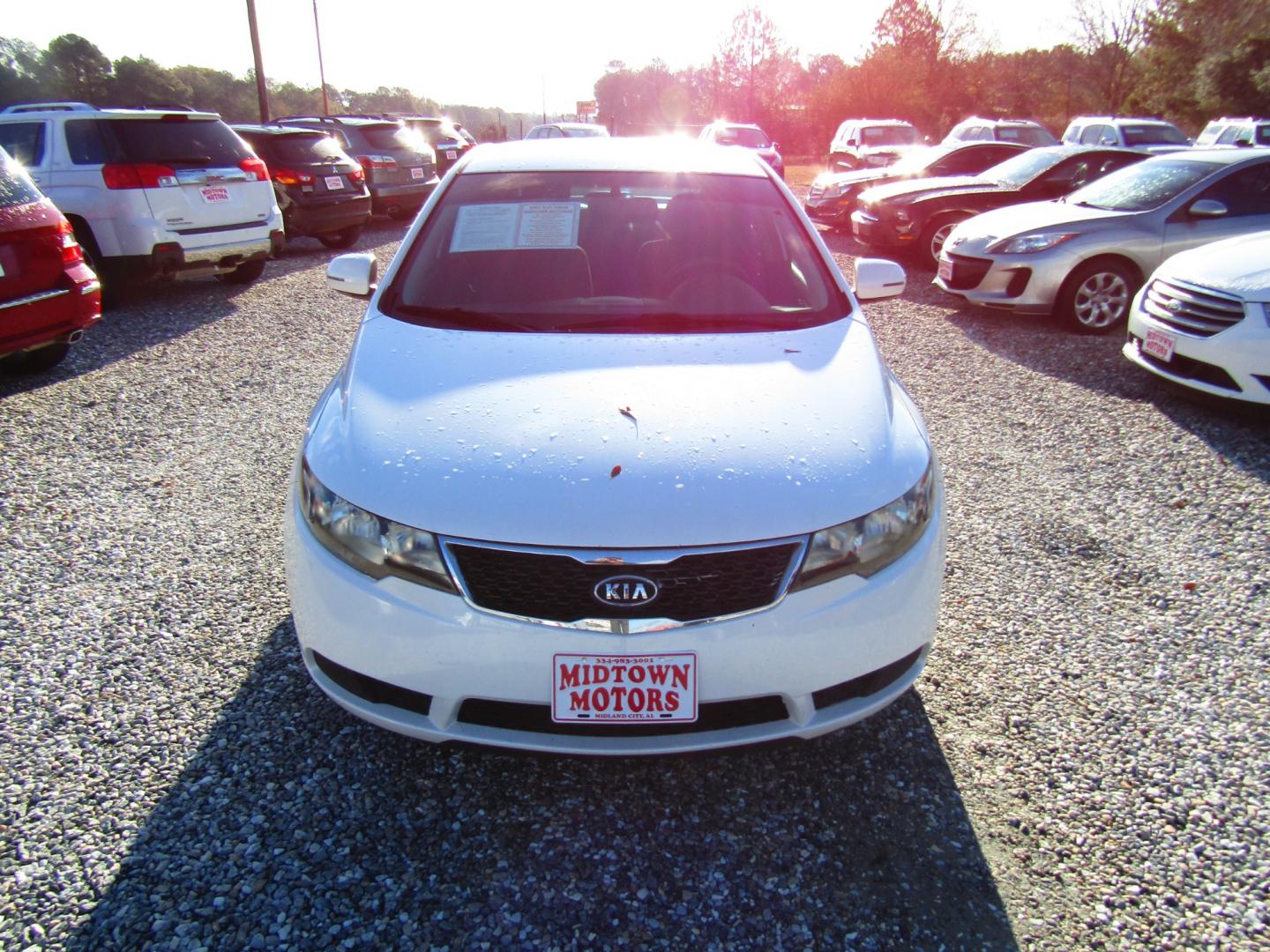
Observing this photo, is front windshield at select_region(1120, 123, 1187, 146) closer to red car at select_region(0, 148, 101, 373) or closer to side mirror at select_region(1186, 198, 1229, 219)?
side mirror at select_region(1186, 198, 1229, 219)

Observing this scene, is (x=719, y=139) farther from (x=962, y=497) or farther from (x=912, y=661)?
(x=912, y=661)

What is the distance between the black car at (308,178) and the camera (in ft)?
34.8

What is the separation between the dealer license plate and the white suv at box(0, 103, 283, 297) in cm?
785

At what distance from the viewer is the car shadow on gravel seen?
188cm

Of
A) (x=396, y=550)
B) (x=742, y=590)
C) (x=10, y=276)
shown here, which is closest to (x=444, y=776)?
(x=396, y=550)

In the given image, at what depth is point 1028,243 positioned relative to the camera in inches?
297

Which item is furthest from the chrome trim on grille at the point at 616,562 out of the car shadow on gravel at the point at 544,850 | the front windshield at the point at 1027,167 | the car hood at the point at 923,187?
the car hood at the point at 923,187

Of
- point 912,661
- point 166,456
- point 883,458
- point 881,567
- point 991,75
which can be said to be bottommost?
point 166,456

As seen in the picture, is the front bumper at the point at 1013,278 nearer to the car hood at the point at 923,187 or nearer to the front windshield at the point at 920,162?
the car hood at the point at 923,187

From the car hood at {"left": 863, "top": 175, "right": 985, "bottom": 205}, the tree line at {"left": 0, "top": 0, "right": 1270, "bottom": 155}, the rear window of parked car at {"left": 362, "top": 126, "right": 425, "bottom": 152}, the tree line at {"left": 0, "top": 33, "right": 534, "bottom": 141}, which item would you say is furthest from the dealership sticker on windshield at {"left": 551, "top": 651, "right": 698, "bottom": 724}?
the tree line at {"left": 0, "top": 33, "right": 534, "bottom": 141}

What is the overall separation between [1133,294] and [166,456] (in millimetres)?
7624

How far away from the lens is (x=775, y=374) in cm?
247

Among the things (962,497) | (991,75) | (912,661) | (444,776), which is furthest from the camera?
(991,75)

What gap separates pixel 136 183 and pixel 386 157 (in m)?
6.36
